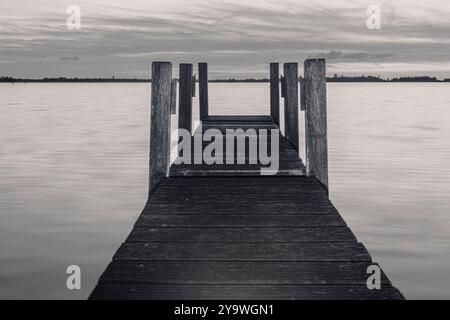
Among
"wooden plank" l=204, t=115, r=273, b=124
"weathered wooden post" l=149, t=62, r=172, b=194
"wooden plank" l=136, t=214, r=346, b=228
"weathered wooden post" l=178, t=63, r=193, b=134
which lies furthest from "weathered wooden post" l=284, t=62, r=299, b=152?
"wooden plank" l=136, t=214, r=346, b=228

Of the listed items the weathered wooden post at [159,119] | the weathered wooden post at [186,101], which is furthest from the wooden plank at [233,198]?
the weathered wooden post at [186,101]

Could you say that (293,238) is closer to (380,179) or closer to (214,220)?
(214,220)

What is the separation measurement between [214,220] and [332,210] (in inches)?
44.4

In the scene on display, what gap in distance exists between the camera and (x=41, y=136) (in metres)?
25.7

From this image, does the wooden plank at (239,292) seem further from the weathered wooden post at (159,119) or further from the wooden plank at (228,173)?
the wooden plank at (228,173)

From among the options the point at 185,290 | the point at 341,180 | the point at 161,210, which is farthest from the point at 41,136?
the point at 185,290

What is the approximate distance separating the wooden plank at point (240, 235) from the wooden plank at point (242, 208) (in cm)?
58

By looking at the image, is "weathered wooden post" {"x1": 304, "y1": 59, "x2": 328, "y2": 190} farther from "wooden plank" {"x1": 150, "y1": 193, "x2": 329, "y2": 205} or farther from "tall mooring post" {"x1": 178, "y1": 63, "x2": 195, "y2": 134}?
"tall mooring post" {"x1": 178, "y1": 63, "x2": 195, "y2": 134}

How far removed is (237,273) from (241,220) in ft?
4.63

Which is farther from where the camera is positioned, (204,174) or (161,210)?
(204,174)

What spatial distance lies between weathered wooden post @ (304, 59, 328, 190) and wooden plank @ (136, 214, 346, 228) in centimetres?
164

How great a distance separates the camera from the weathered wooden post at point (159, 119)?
7.20 meters

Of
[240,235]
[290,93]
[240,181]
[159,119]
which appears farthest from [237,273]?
[290,93]

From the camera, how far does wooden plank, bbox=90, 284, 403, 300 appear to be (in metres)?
3.75
